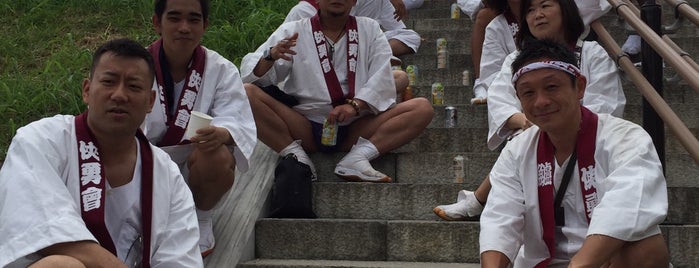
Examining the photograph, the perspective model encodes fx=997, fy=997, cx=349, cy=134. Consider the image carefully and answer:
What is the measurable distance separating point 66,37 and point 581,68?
169 inches

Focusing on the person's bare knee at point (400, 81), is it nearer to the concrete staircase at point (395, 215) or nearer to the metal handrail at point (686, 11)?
the concrete staircase at point (395, 215)

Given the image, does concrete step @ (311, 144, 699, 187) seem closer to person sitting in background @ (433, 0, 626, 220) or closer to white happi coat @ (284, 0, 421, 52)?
person sitting in background @ (433, 0, 626, 220)

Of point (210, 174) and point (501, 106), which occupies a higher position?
point (501, 106)

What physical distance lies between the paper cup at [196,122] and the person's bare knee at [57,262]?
1.09 metres

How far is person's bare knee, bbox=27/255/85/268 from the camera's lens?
314 centimetres

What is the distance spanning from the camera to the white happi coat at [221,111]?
4.63m

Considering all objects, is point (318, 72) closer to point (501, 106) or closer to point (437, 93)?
point (437, 93)

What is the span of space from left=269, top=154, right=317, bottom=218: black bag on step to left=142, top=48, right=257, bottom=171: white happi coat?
0.78 ft

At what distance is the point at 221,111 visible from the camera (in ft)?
15.5

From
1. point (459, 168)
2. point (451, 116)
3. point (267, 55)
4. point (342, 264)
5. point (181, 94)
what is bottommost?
point (342, 264)

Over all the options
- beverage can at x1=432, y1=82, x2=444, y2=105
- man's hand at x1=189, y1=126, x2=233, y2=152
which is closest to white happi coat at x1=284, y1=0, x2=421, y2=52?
beverage can at x1=432, y1=82, x2=444, y2=105

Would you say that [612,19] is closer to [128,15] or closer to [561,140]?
[128,15]

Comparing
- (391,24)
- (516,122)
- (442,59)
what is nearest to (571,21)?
(516,122)

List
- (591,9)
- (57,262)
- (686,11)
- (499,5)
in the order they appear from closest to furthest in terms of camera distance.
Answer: (57,262)
(686,11)
(591,9)
(499,5)
